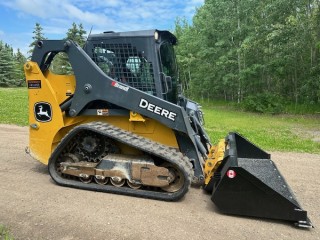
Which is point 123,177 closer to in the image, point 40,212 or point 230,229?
point 40,212

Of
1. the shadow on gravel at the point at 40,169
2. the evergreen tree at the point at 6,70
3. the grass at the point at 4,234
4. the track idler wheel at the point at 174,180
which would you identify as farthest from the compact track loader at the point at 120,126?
the evergreen tree at the point at 6,70

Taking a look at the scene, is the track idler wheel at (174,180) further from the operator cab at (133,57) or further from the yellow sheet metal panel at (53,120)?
the operator cab at (133,57)

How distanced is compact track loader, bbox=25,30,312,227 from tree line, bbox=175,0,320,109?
15.9 meters

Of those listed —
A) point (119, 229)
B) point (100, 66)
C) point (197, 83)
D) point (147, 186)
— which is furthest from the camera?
point (197, 83)

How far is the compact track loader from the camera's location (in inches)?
183

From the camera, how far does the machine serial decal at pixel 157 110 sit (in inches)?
187

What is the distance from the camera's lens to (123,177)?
15.3ft

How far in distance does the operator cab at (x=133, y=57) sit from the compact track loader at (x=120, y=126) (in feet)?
0.05

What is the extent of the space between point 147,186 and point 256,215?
61.0 inches

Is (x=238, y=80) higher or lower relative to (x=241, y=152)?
higher

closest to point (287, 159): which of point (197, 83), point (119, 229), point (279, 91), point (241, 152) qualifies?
point (241, 152)

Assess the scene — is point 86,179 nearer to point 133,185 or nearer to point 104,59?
point 133,185

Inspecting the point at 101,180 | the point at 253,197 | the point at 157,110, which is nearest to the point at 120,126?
the point at 157,110

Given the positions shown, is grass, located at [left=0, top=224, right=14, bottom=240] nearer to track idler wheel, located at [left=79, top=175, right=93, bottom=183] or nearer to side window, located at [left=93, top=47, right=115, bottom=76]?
track idler wheel, located at [left=79, top=175, right=93, bottom=183]
